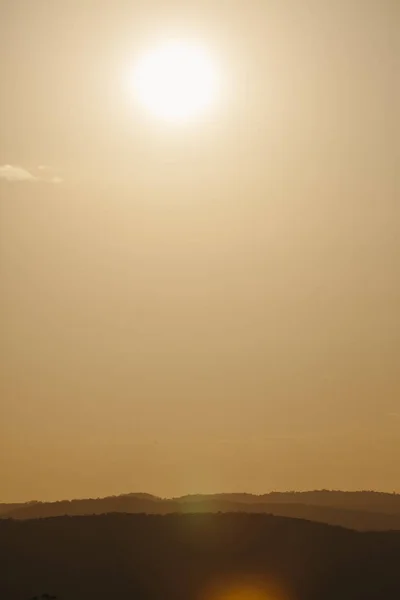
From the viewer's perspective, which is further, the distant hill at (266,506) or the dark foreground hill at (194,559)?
the distant hill at (266,506)

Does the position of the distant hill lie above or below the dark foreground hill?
above

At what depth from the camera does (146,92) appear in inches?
305

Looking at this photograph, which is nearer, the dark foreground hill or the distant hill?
the dark foreground hill

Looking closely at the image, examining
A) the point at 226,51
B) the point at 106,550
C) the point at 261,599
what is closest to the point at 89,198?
the point at 226,51

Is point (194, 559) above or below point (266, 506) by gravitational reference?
below

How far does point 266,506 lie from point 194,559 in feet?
2.56

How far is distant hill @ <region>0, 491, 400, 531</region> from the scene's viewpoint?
23.2 feet

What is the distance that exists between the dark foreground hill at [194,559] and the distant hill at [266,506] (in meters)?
0.07

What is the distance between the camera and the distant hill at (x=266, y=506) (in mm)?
7070

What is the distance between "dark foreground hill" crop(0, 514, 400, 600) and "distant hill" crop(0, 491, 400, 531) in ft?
0.22

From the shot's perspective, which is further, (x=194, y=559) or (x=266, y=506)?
(x=266, y=506)

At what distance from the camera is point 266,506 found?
23.3 feet

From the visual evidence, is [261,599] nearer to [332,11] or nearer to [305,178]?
[305,178]

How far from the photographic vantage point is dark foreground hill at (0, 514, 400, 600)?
663cm
